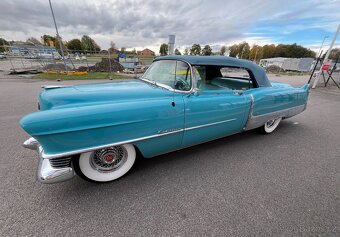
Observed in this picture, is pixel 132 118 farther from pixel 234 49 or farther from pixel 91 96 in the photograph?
pixel 234 49

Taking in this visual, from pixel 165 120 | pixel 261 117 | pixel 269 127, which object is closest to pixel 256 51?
pixel 269 127

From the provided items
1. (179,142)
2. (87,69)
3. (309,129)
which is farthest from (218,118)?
(87,69)

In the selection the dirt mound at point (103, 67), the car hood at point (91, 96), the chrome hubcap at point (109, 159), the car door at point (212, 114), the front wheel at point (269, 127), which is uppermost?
the car hood at point (91, 96)

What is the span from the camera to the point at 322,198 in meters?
2.06

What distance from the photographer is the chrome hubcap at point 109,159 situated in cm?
207

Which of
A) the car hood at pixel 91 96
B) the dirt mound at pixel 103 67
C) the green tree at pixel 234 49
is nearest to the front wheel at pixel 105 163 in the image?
the car hood at pixel 91 96

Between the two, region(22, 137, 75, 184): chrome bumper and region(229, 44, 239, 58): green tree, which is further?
region(229, 44, 239, 58): green tree

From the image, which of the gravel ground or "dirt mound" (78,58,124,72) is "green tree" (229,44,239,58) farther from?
the gravel ground

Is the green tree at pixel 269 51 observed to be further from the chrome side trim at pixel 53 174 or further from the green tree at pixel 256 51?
the chrome side trim at pixel 53 174

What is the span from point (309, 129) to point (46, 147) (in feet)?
17.2

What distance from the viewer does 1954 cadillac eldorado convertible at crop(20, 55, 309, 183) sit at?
65.4 inches

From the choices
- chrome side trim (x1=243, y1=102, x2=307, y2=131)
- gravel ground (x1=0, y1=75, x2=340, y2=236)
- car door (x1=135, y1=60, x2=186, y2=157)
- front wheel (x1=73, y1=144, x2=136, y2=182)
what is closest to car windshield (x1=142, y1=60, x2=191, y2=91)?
car door (x1=135, y1=60, x2=186, y2=157)

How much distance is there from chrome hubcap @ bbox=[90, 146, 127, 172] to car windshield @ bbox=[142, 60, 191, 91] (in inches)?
43.2

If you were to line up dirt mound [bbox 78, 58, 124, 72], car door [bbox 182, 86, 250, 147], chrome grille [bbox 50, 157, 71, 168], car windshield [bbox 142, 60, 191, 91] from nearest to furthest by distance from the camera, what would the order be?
chrome grille [bbox 50, 157, 71, 168] → car door [bbox 182, 86, 250, 147] → car windshield [bbox 142, 60, 191, 91] → dirt mound [bbox 78, 58, 124, 72]
